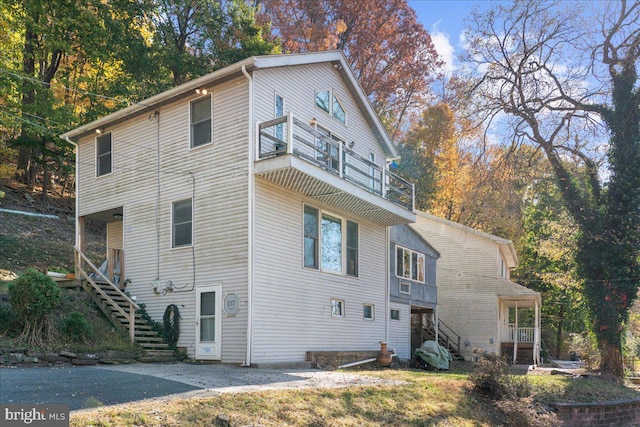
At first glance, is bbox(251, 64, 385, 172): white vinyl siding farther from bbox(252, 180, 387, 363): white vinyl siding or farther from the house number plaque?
the house number plaque

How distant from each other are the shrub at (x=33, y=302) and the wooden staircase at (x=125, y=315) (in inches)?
84.3

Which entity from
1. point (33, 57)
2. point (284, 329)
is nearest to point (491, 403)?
point (284, 329)

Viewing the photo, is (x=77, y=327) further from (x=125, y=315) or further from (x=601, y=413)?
(x=601, y=413)

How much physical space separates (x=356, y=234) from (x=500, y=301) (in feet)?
41.7

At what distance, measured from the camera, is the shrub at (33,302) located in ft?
40.2

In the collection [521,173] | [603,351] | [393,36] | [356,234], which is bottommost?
[603,351]

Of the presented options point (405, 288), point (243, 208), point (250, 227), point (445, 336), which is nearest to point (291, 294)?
point (250, 227)

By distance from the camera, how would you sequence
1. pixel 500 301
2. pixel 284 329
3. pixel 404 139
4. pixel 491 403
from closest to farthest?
pixel 491 403 → pixel 284 329 → pixel 500 301 → pixel 404 139

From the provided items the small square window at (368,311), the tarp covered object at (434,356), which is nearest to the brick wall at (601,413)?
the tarp covered object at (434,356)

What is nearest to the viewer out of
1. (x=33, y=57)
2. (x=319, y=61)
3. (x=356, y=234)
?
(x=319, y=61)

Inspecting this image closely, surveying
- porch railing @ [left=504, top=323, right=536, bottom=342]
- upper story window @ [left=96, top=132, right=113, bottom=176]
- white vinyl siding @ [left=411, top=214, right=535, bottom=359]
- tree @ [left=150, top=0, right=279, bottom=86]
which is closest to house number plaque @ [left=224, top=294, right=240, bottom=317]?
upper story window @ [left=96, top=132, right=113, bottom=176]

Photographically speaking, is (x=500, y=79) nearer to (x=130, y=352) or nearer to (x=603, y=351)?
(x=603, y=351)

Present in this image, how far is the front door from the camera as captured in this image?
14.0 meters

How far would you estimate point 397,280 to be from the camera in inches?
843
